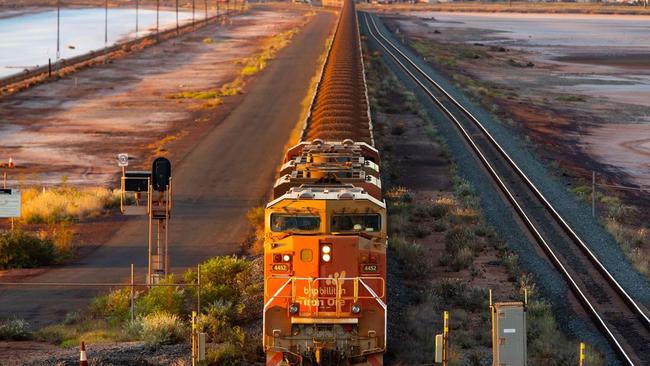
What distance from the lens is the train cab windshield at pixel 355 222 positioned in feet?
61.7

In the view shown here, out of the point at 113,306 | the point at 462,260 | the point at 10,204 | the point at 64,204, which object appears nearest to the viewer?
the point at 113,306

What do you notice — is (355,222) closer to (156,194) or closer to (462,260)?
(156,194)

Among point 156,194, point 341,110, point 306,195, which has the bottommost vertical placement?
point 156,194

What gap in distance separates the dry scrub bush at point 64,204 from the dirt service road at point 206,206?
2180mm

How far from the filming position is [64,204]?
3778 centimetres

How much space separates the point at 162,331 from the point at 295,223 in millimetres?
3743

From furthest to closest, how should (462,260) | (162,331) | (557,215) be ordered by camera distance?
(557,215), (462,260), (162,331)

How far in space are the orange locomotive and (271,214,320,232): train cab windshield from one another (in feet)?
0.05

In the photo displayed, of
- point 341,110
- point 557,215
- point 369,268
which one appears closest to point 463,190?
point 557,215

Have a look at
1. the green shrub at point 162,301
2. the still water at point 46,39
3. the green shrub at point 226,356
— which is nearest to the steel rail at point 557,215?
the green shrub at point 226,356

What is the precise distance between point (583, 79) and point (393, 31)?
2572 inches

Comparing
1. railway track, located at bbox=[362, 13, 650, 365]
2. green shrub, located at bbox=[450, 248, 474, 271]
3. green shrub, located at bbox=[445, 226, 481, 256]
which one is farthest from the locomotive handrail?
green shrub, located at bbox=[445, 226, 481, 256]

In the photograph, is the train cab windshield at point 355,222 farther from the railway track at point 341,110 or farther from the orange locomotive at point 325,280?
the railway track at point 341,110

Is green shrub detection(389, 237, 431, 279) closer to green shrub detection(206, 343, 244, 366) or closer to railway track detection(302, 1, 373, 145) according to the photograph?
railway track detection(302, 1, 373, 145)
